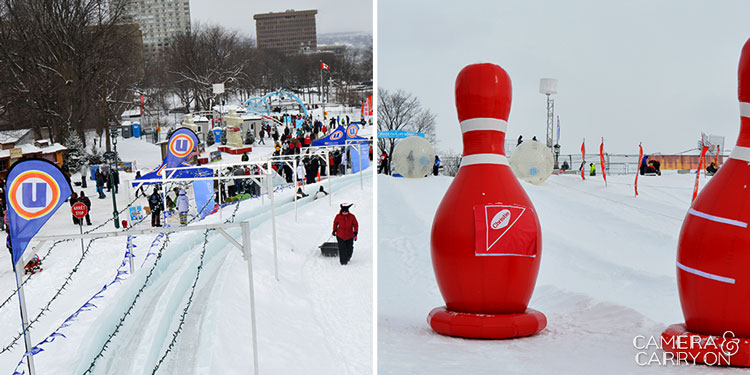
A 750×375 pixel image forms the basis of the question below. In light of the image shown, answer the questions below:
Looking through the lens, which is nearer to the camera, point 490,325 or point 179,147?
point 490,325

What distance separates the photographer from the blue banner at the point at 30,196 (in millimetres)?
5262

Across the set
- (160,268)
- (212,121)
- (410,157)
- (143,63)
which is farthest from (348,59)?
(160,268)

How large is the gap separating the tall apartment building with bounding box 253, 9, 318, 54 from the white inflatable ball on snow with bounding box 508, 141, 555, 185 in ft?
255

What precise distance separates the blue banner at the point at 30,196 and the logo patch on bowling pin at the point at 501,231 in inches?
134

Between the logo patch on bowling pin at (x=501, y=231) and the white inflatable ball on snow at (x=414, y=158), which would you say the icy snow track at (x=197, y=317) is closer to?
the logo patch on bowling pin at (x=501, y=231)

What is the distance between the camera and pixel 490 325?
492 centimetres

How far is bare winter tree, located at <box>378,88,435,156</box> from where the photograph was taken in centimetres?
2892

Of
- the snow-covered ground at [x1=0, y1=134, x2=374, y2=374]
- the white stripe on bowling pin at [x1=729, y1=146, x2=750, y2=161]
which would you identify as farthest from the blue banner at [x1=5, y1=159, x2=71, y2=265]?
the white stripe on bowling pin at [x1=729, y1=146, x2=750, y2=161]

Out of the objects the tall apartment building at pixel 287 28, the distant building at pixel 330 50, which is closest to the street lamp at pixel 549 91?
the distant building at pixel 330 50

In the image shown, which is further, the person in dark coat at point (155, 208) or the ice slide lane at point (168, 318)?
the person in dark coat at point (155, 208)

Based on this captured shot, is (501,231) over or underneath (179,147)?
underneath

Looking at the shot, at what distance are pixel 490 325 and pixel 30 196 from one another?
3768mm

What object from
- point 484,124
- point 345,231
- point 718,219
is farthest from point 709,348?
point 345,231

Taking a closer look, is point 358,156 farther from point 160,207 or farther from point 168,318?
point 168,318
